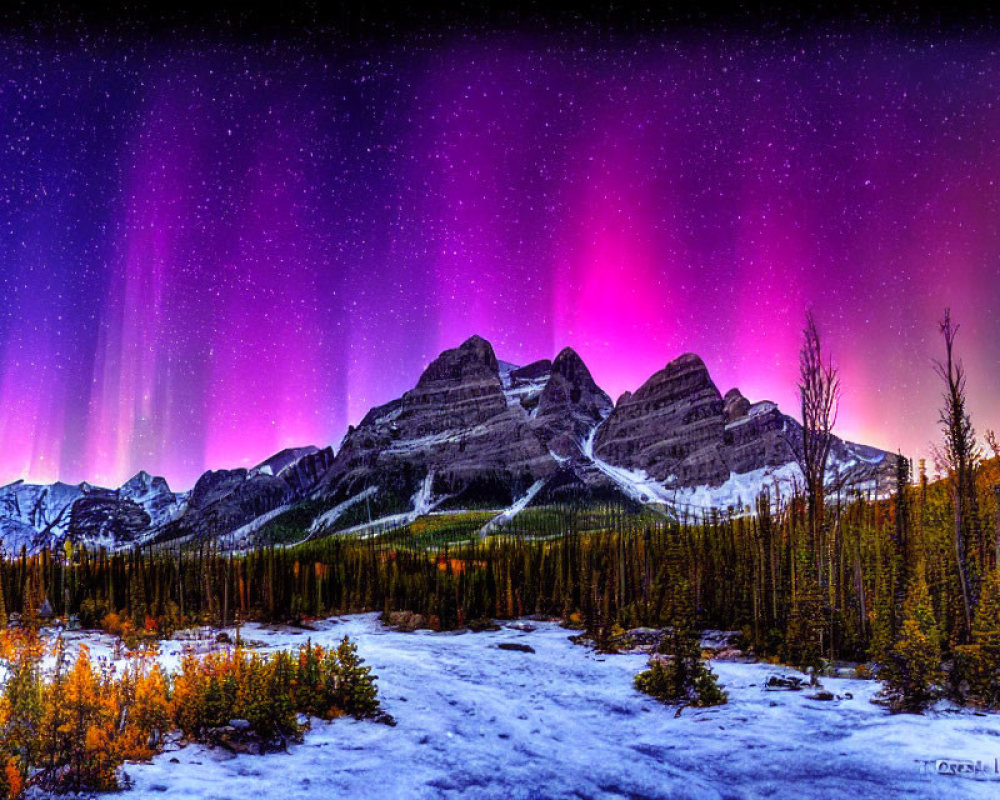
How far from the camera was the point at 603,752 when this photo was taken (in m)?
14.4

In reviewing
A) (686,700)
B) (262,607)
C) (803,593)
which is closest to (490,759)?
(686,700)

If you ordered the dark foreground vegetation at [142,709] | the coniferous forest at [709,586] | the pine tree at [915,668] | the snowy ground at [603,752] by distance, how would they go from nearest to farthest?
the dark foreground vegetation at [142,709] → the snowy ground at [603,752] → the pine tree at [915,668] → the coniferous forest at [709,586]

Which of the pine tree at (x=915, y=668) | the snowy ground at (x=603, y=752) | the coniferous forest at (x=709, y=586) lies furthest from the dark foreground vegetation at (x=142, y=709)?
the pine tree at (x=915, y=668)

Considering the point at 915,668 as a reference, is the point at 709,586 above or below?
below

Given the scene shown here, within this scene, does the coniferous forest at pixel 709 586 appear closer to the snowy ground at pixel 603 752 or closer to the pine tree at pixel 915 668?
the pine tree at pixel 915 668

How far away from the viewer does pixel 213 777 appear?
11.0 m

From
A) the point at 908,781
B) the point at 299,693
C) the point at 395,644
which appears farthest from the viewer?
the point at 395,644

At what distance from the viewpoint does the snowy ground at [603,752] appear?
11.2 meters

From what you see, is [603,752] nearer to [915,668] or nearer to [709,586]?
[915,668]

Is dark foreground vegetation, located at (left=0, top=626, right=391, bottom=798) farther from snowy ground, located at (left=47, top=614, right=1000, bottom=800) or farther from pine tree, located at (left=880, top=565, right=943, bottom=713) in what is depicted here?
pine tree, located at (left=880, top=565, right=943, bottom=713)

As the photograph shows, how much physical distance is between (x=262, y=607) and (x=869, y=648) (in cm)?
3795

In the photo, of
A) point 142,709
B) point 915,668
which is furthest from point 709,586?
point 142,709

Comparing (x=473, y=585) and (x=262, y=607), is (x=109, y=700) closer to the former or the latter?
(x=262, y=607)

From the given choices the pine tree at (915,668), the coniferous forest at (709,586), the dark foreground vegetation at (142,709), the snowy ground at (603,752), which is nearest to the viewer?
the dark foreground vegetation at (142,709)
